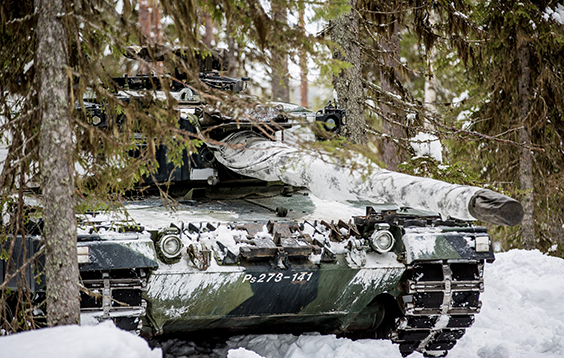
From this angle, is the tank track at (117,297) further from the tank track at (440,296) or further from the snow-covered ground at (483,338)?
the tank track at (440,296)

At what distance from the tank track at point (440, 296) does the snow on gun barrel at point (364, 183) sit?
4.29 feet

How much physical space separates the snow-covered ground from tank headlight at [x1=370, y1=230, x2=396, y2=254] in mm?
1096

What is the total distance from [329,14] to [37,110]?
2016 millimetres

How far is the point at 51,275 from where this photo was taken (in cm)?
414

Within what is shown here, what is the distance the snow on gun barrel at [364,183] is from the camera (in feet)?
12.8

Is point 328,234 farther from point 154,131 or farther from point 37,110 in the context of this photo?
point 37,110

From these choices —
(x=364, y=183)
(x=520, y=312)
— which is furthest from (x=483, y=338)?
(x=364, y=183)

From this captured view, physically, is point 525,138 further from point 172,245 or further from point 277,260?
point 172,245

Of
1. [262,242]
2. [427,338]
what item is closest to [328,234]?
[262,242]

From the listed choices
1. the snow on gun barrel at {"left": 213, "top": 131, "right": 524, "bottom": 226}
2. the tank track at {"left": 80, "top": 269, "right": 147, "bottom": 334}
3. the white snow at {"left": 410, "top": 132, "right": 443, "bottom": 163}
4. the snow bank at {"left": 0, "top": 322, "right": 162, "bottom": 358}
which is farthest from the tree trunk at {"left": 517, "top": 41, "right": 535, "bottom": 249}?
the snow bank at {"left": 0, "top": 322, "right": 162, "bottom": 358}

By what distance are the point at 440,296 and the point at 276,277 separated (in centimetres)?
149

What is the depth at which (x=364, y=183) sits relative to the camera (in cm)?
477

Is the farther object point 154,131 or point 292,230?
point 292,230

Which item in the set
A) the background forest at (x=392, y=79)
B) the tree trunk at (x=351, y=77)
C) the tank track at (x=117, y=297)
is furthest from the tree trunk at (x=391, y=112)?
the tank track at (x=117, y=297)
